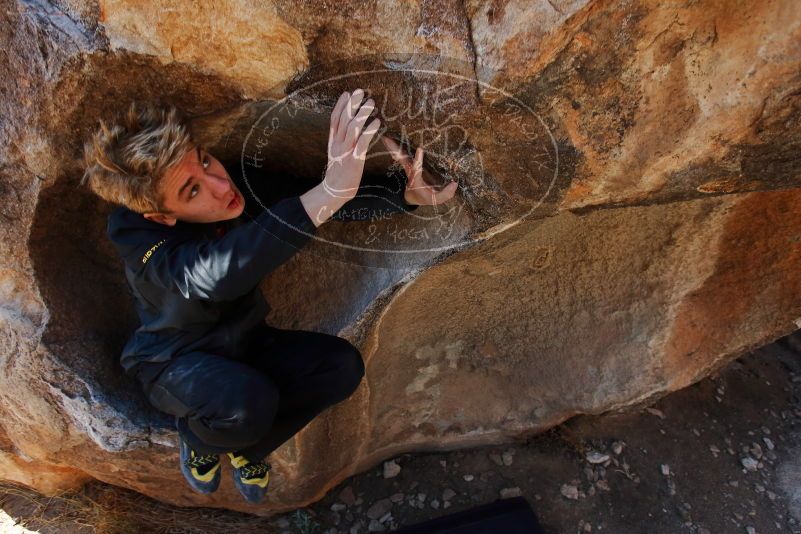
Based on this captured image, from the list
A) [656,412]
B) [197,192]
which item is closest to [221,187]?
→ [197,192]

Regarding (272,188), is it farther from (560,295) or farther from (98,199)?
(560,295)

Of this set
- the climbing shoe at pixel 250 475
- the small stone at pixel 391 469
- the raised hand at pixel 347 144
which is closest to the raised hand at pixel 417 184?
the raised hand at pixel 347 144

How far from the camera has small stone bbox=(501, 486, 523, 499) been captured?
1.81m

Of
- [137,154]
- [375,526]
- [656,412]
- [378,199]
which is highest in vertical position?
[137,154]

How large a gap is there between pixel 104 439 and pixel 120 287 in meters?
0.34

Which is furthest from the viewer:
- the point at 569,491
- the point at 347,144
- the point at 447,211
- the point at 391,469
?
the point at 391,469

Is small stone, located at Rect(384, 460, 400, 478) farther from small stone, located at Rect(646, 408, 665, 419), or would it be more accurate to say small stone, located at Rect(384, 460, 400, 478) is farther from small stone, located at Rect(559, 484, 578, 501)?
small stone, located at Rect(646, 408, 665, 419)

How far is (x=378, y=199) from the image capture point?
4.32ft

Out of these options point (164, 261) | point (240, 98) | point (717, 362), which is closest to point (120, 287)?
point (164, 261)

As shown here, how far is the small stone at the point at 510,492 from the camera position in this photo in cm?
181

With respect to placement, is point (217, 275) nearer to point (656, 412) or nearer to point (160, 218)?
point (160, 218)

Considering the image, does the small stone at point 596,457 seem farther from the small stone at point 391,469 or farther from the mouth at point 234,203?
the mouth at point 234,203

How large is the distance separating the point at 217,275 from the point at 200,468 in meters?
0.56

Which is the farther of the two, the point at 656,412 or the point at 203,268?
the point at 656,412
